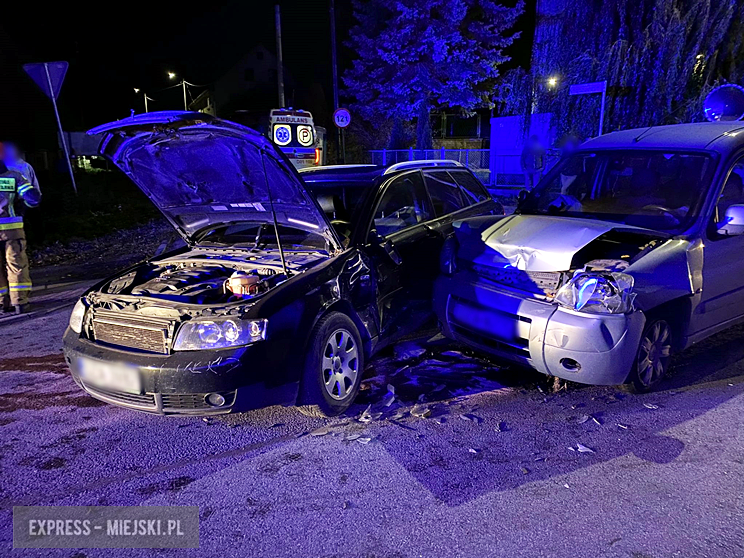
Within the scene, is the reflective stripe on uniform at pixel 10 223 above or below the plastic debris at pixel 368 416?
above

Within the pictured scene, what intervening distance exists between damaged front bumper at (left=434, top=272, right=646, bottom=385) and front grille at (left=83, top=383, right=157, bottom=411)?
91.4 inches

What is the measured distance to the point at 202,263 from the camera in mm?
4395

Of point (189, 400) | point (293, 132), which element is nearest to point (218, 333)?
point (189, 400)


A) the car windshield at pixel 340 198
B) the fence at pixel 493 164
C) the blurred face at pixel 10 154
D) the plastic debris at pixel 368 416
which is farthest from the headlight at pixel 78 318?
the fence at pixel 493 164

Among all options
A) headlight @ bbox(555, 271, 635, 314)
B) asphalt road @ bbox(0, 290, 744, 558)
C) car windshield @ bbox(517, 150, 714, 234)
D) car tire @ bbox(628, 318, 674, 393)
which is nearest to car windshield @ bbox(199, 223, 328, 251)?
asphalt road @ bbox(0, 290, 744, 558)

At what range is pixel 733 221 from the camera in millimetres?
4105

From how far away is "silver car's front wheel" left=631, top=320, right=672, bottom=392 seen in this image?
12.9ft

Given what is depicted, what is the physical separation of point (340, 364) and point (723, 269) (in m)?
3.03

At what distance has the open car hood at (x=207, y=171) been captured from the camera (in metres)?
3.63

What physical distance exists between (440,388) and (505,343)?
1.95 ft

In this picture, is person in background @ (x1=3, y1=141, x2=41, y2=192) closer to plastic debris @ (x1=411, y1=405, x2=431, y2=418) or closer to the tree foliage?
plastic debris @ (x1=411, y1=405, x2=431, y2=418)

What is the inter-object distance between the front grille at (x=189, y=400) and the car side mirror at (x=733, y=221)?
12.0 feet

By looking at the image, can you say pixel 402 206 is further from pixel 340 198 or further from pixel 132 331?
pixel 132 331

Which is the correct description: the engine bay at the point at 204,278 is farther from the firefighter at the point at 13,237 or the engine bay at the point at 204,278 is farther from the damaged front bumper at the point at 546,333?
the firefighter at the point at 13,237
